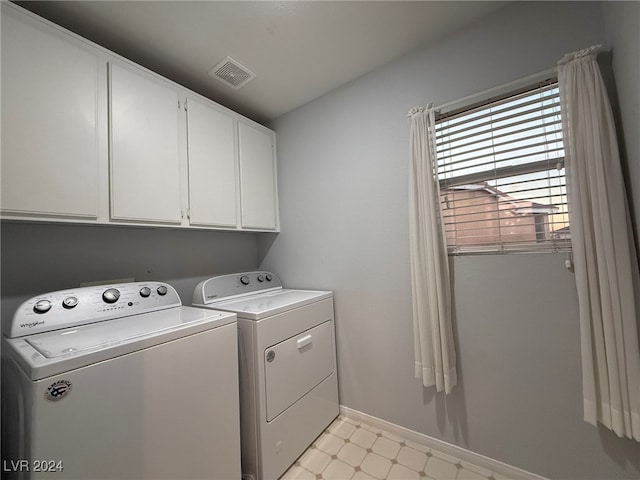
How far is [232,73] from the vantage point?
5.55ft

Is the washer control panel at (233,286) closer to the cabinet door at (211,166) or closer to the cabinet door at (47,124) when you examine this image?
the cabinet door at (211,166)

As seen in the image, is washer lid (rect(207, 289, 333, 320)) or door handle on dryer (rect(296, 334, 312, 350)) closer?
washer lid (rect(207, 289, 333, 320))

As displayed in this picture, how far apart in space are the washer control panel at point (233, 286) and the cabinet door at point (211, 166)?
0.39 metres

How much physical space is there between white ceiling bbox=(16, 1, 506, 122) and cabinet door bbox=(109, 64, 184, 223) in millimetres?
239

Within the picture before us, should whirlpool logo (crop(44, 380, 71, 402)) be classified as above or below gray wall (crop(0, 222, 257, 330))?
below

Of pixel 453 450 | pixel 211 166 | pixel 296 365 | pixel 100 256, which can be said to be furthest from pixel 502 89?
pixel 100 256

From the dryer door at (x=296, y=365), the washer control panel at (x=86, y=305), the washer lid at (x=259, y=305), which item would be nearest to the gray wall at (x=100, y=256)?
the washer control panel at (x=86, y=305)

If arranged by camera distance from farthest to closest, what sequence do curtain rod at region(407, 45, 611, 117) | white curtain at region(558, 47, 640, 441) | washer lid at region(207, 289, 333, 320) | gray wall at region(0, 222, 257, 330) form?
washer lid at region(207, 289, 333, 320)
gray wall at region(0, 222, 257, 330)
curtain rod at region(407, 45, 611, 117)
white curtain at region(558, 47, 640, 441)

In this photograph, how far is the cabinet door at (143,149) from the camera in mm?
1276

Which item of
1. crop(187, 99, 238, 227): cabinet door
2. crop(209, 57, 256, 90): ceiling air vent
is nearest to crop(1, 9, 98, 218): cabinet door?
crop(187, 99, 238, 227): cabinet door

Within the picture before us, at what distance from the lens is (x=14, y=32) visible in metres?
1.02

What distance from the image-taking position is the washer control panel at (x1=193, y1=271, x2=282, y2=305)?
1609 millimetres

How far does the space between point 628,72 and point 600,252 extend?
27.2 inches

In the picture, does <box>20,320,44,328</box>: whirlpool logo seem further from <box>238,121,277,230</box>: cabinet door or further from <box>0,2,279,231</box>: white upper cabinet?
<box>238,121,277,230</box>: cabinet door
